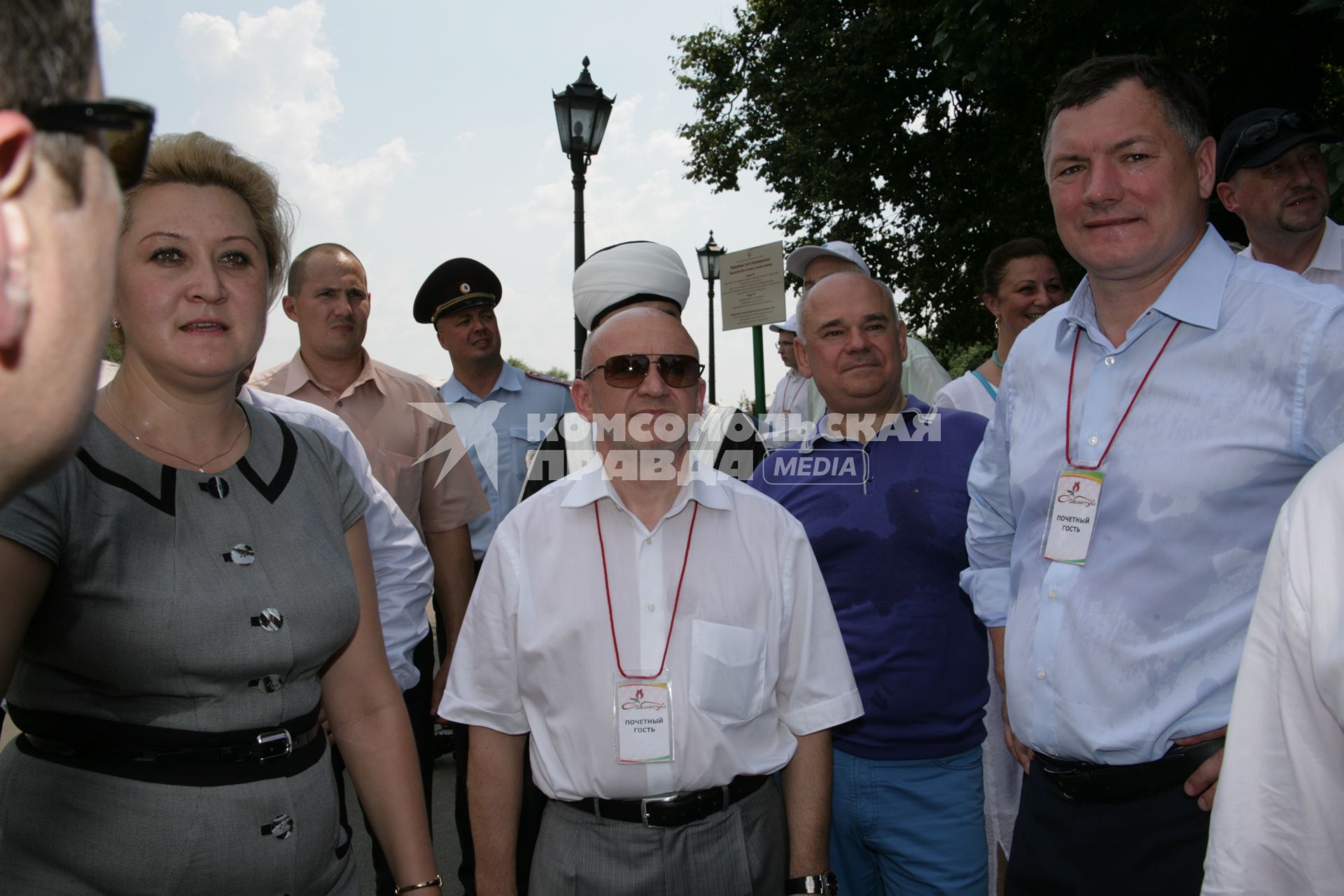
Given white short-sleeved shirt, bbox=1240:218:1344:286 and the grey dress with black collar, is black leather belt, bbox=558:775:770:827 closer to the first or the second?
the grey dress with black collar

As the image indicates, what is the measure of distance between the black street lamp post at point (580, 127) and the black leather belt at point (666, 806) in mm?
6854

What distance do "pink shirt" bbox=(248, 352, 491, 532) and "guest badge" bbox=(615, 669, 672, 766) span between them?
6.10 feet

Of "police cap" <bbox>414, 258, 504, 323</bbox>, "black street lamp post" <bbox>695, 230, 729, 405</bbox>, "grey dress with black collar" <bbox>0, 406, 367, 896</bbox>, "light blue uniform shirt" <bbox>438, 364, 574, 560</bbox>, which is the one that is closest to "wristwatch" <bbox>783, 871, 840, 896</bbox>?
"grey dress with black collar" <bbox>0, 406, 367, 896</bbox>

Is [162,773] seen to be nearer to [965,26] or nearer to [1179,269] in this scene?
[1179,269]

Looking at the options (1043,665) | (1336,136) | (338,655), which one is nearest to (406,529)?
(338,655)

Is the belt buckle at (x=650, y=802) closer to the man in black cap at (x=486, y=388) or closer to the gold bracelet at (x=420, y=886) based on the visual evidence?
the gold bracelet at (x=420, y=886)

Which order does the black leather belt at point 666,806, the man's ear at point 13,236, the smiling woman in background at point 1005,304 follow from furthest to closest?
the smiling woman in background at point 1005,304 < the black leather belt at point 666,806 < the man's ear at point 13,236

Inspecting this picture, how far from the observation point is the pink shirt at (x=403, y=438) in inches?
156

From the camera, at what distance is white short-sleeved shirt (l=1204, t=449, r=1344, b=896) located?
3.44 ft

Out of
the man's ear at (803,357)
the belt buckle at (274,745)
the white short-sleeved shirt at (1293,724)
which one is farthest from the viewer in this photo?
the man's ear at (803,357)

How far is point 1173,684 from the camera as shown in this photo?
2.06m

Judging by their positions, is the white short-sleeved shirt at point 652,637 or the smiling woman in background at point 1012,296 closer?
the white short-sleeved shirt at point 652,637

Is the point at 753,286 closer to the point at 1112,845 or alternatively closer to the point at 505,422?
the point at 505,422

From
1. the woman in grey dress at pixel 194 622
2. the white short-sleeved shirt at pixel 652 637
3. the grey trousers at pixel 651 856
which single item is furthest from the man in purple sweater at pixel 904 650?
the woman in grey dress at pixel 194 622
